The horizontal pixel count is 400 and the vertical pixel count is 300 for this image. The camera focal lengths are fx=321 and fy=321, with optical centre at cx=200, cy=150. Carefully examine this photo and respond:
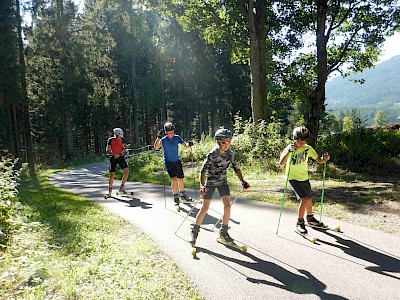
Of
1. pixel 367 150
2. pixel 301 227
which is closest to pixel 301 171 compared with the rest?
pixel 301 227

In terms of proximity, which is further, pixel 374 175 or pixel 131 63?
pixel 131 63

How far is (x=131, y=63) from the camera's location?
41250mm

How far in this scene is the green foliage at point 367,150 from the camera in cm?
1357

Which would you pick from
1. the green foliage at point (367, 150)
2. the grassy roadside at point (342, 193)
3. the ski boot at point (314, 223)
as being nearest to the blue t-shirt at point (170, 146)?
the grassy roadside at point (342, 193)

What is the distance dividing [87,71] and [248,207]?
28485 millimetres

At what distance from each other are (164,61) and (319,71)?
30.2 meters

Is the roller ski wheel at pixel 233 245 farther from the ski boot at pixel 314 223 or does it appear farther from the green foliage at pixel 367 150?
the green foliage at pixel 367 150

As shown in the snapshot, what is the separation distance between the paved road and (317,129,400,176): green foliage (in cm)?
808

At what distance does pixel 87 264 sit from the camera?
15.1 feet

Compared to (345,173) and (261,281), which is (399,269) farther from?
(345,173)

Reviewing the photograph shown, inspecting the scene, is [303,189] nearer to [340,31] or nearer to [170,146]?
[170,146]

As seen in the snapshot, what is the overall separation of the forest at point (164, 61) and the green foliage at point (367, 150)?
4.56 feet

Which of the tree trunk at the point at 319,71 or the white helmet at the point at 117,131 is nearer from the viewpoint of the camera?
the white helmet at the point at 117,131

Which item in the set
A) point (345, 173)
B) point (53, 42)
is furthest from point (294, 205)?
point (53, 42)
